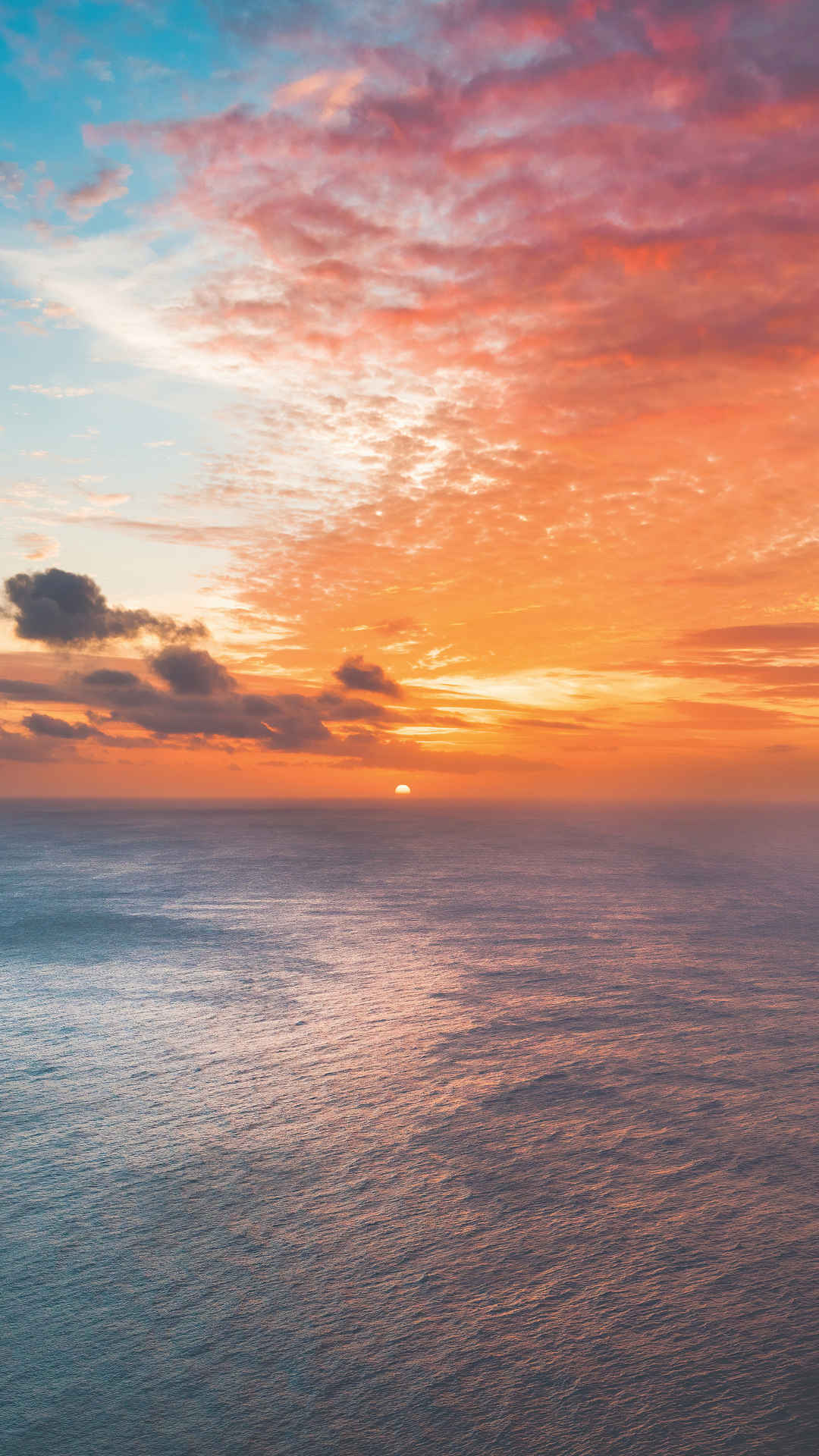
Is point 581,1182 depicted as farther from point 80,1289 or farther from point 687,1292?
point 80,1289

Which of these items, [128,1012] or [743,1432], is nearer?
[743,1432]

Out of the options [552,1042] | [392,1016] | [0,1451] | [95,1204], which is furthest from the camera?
[392,1016]

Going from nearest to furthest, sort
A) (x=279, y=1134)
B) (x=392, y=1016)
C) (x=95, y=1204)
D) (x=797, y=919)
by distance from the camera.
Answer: (x=95, y=1204) → (x=279, y=1134) → (x=392, y=1016) → (x=797, y=919)

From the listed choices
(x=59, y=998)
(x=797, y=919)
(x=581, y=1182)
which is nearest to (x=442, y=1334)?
(x=581, y=1182)

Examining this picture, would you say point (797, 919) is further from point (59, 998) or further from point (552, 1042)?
point (59, 998)

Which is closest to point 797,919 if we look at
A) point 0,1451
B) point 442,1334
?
point 442,1334

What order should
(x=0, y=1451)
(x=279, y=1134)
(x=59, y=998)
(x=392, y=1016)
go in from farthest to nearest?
(x=59, y=998), (x=392, y=1016), (x=279, y=1134), (x=0, y=1451)
